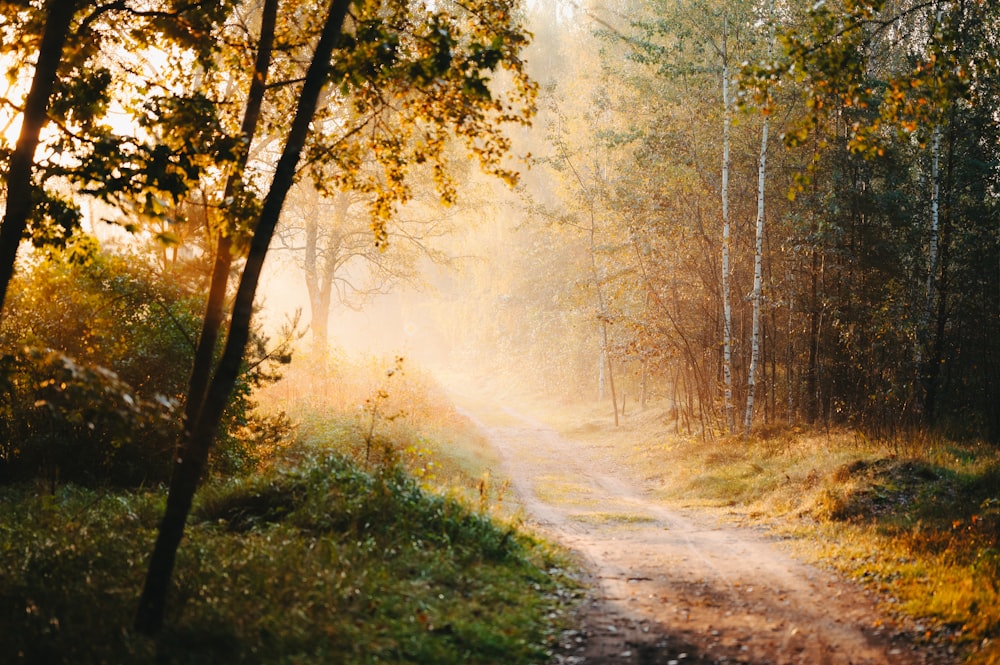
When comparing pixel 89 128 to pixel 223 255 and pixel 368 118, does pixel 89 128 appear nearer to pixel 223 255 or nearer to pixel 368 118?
pixel 223 255

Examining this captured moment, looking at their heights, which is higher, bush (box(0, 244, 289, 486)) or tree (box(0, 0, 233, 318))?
tree (box(0, 0, 233, 318))

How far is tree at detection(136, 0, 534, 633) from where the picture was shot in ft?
19.0

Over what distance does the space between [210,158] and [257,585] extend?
157 inches

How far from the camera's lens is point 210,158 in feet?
23.3

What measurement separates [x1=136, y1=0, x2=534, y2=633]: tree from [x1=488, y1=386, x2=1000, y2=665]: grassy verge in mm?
6087

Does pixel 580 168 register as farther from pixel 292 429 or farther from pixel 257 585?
pixel 257 585

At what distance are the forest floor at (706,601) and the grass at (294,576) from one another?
58 cm

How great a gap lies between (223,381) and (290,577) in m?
1.95

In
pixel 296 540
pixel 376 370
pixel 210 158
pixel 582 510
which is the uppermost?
pixel 210 158

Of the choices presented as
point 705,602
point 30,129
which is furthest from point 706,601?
point 30,129

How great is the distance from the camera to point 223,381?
5.84 meters

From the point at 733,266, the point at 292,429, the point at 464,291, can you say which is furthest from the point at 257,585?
the point at 464,291

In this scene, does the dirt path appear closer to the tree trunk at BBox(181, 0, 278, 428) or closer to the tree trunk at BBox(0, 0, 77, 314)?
the tree trunk at BBox(181, 0, 278, 428)

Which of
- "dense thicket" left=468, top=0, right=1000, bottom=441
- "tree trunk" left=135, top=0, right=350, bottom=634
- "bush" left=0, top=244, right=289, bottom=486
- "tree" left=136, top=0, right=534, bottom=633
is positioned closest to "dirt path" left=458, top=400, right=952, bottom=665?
"tree trunk" left=135, top=0, right=350, bottom=634
